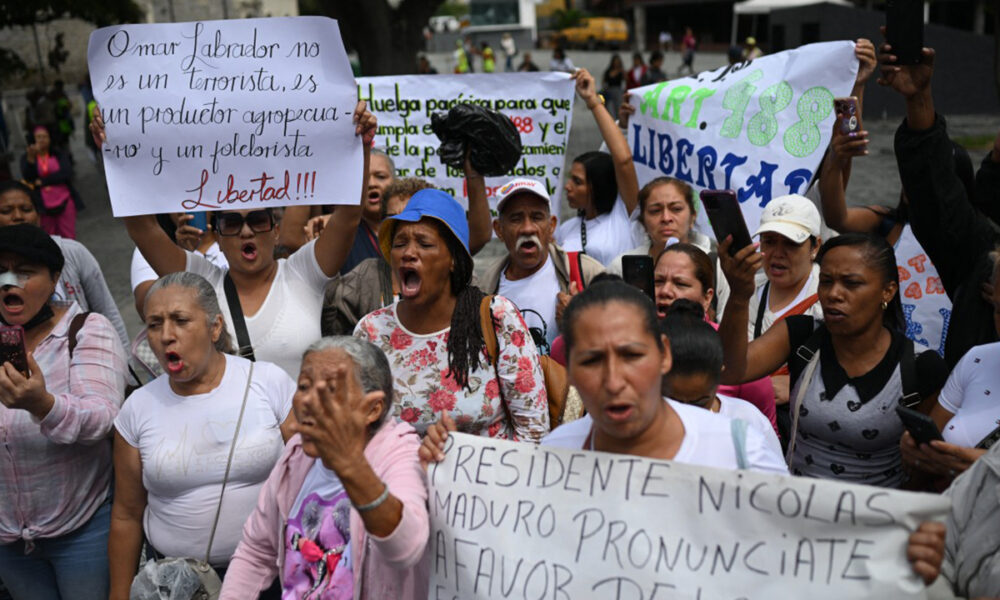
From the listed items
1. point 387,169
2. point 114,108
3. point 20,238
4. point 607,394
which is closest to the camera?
point 607,394

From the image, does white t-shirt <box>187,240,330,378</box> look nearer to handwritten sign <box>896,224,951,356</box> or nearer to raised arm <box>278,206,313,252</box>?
raised arm <box>278,206,313,252</box>

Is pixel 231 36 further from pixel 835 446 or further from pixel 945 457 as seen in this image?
pixel 945 457

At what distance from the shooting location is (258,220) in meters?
3.84

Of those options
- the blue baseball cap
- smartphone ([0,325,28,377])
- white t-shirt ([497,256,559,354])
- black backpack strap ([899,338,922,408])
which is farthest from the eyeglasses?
black backpack strap ([899,338,922,408])

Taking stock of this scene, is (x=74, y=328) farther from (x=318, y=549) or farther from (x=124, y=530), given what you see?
(x=318, y=549)

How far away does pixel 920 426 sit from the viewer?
255 centimetres

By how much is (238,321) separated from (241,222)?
0.44m

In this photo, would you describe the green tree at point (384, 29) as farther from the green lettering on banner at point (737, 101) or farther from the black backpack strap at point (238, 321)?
the black backpack strap at point (238, 321)

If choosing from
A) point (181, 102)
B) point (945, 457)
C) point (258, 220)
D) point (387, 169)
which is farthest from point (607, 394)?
point (387, 169)

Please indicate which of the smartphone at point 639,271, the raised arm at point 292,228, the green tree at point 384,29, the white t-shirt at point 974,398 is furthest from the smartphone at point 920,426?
the green tree at point 384,29

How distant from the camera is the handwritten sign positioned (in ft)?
14.4

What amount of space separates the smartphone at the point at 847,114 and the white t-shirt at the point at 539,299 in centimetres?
149

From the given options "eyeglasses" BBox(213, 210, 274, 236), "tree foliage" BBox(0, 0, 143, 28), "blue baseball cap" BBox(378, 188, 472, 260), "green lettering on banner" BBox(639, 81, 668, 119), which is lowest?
"eyeglasses" BBox(213, 210, 274, 236)

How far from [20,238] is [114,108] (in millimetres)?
675
